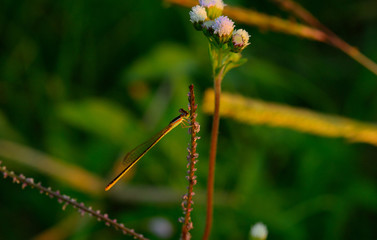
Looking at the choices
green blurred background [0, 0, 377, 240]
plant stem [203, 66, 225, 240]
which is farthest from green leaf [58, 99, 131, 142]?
plant stem [203, 66, 225, 240]

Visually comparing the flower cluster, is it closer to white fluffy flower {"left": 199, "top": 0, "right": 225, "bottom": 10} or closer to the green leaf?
white fluffy flower {"left": 199, "top": 0, "right": 225, "bottom": 10}

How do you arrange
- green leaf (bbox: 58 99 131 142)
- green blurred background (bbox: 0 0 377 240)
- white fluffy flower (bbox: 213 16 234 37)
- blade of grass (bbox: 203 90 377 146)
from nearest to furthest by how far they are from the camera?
white fluffy flower (bbox: 213 16 234 37) < blade of grass (bbox: 203 90 377 146) < green blurred background (bbox: 0 0 377 240) < green leaf (bbox: 58 99 131 142)

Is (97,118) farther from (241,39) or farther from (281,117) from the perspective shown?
(241,39)

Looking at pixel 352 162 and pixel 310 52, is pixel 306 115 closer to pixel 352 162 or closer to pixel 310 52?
pixel 352 162

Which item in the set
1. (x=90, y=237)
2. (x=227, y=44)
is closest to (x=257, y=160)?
(x=90, y=237)

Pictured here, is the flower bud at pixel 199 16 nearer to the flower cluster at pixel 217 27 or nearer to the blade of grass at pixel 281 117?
the flower cluster at pixel 217 27

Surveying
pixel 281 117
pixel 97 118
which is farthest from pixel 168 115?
pixel 281 117

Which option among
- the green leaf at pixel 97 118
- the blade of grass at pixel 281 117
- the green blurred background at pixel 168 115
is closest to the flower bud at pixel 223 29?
the blade of grass at pixel 281 117
